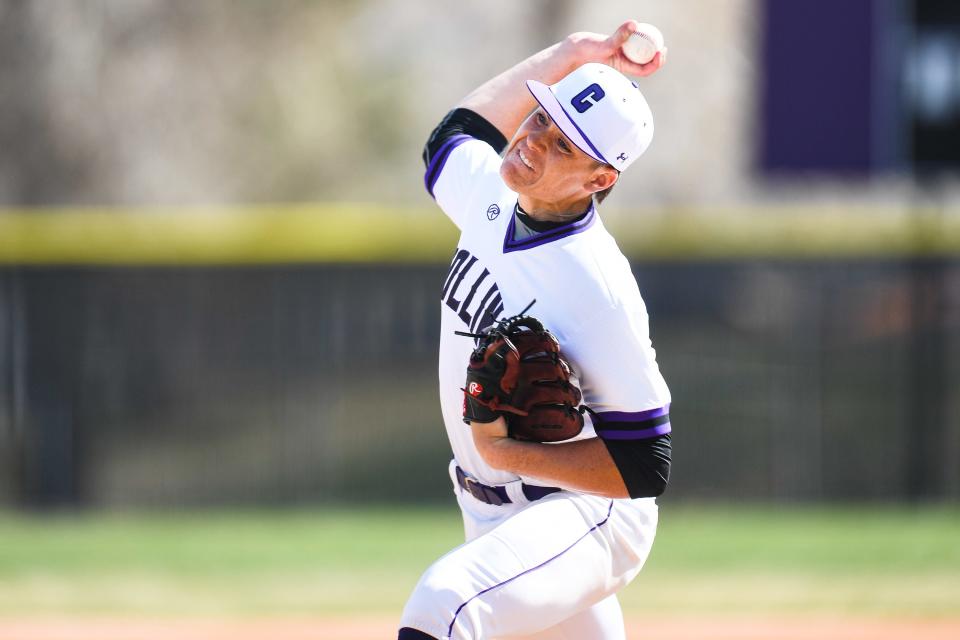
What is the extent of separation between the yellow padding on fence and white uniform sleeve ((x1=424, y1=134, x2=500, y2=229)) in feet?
19.8

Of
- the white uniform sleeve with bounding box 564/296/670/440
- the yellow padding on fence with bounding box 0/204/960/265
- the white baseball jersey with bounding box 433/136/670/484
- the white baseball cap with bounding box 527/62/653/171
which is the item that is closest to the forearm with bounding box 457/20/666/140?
the white baseball jersey with bounding box 433/136/670/484

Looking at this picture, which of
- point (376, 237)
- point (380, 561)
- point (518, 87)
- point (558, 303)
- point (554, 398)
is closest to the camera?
point (554, 398)

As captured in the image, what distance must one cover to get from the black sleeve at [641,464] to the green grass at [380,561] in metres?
4.45

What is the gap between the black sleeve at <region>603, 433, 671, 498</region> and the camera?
130 inches

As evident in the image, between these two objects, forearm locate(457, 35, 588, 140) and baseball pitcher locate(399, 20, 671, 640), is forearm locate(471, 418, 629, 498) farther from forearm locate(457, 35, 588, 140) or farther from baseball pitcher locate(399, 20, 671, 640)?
forearm locate(457, 35, 588, 140)

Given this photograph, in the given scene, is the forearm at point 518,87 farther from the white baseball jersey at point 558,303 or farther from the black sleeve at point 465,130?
the white baseball jersey at point 558,303

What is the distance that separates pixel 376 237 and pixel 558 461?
699 cm

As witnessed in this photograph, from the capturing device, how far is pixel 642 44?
3.85 meters

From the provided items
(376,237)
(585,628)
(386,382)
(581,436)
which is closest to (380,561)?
(386,382)

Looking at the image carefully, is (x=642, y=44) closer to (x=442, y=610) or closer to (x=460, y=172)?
(x=460, y=172)

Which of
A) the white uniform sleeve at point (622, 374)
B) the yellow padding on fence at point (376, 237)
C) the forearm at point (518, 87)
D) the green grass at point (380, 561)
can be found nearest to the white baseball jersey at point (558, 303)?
the white uniform sleeve at point (622, 374)

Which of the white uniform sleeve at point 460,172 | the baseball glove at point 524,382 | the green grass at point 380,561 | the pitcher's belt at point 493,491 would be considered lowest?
the green grass at point 380,561

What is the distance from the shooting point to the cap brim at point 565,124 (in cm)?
338

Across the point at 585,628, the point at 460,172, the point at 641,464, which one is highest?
the point at 460,172
